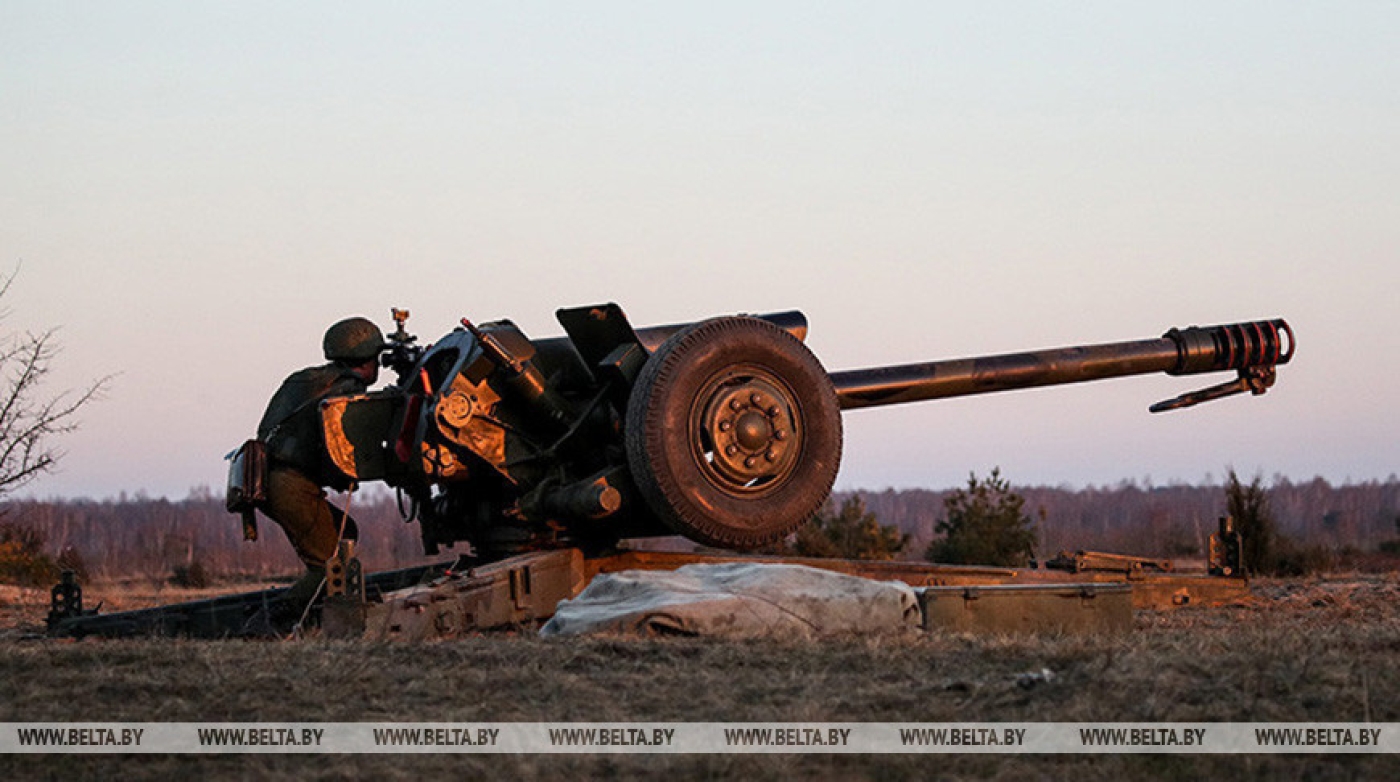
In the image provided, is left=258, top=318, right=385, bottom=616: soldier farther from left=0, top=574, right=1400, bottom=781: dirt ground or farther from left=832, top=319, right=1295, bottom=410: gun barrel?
left=832, top=319, right=1295, bottom=410: gun barrel

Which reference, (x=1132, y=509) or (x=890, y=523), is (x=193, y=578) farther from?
(x=1132, y=509)

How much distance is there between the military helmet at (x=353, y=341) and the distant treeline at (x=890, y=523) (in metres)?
9.31

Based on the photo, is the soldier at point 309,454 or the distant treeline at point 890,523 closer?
the soldier at point 309,454

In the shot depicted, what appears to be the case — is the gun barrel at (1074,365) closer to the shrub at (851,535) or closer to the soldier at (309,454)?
the soldier at (309,454)

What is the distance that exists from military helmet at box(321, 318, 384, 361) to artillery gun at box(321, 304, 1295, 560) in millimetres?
485

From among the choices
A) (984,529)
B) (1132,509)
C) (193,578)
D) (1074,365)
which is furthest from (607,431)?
(1132,509)

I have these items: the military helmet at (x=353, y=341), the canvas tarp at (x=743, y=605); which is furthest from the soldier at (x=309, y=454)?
the canvas tarp at (x=743, y=605)

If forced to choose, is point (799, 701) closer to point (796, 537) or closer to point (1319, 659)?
point (1319, 659)

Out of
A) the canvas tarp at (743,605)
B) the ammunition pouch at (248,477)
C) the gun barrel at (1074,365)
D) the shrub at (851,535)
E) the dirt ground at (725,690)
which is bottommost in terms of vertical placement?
the dirt ground at (725,690)

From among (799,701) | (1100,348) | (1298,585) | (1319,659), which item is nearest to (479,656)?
(799,701)

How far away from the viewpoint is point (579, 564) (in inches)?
395

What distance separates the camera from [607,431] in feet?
33.9

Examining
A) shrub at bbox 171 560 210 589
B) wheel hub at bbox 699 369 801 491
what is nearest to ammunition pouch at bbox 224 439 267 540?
wheel hub at bbox 699 369 801 491

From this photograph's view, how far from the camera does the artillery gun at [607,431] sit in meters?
9.73
